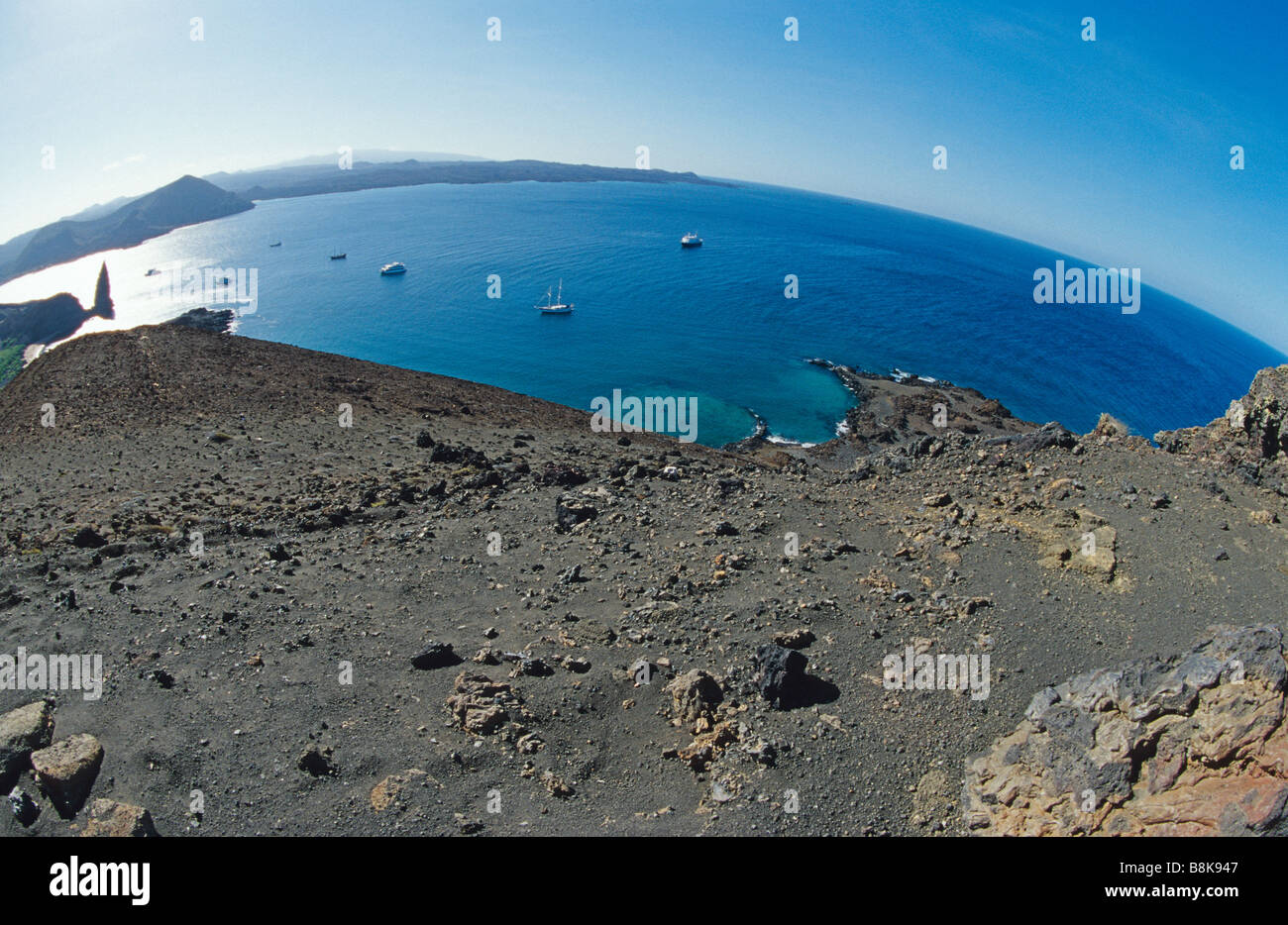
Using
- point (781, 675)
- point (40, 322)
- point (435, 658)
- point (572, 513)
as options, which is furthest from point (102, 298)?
point (781, 675)

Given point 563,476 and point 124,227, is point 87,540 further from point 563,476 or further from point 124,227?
point 124,227

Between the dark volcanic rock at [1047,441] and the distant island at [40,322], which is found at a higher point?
the distant island at [40,322]

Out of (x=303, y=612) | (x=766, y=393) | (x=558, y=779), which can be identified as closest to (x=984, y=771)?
(x=558, y=779)

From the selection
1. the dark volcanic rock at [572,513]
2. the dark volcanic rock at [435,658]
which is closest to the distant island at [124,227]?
the dark volcanic rock at [572,513]

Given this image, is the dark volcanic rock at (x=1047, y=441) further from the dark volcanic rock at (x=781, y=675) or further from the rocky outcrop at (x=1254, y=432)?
the dark volcanic rock at (x=781, y=675)

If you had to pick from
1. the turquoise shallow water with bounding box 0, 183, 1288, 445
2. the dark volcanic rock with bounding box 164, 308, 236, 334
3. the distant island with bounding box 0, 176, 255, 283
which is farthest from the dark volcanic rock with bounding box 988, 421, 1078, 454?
the distant island with bounding box 0, 176, 255, 283
